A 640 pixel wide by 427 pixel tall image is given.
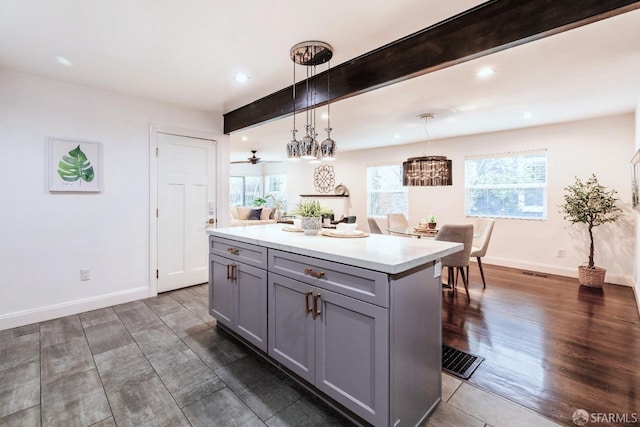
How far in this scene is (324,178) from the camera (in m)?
8.33

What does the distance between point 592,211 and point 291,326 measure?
4.45 m

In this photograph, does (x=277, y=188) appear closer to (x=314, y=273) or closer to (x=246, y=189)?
(x=246, y=189)

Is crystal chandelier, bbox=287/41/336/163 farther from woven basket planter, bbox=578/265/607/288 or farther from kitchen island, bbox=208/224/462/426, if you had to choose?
woven basket planter, bbox=578/265/607/288

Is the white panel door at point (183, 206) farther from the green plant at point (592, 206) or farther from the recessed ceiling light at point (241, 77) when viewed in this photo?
the green plant at point (592, 206)

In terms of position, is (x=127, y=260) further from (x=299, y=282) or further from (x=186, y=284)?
(x=299, y=282)

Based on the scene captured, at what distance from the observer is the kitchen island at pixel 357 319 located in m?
1.43

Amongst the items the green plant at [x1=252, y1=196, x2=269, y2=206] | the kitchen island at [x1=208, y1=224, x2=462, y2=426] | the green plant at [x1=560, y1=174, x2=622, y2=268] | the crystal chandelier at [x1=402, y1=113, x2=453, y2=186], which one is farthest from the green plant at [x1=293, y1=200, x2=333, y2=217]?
the green plant at [x1=252, y1=196, x2=269, y2=206]

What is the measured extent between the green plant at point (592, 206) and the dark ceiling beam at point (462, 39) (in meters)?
3.53

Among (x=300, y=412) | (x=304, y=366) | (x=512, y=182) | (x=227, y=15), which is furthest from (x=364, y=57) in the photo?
(x=512, y=182)

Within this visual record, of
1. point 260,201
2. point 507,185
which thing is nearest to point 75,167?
point 507,185

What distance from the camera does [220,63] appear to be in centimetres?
261

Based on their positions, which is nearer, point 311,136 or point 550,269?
point 311,136

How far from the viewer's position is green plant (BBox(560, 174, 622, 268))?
4066mm

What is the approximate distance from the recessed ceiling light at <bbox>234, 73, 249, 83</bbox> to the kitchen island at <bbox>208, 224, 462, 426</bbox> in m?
1.63
